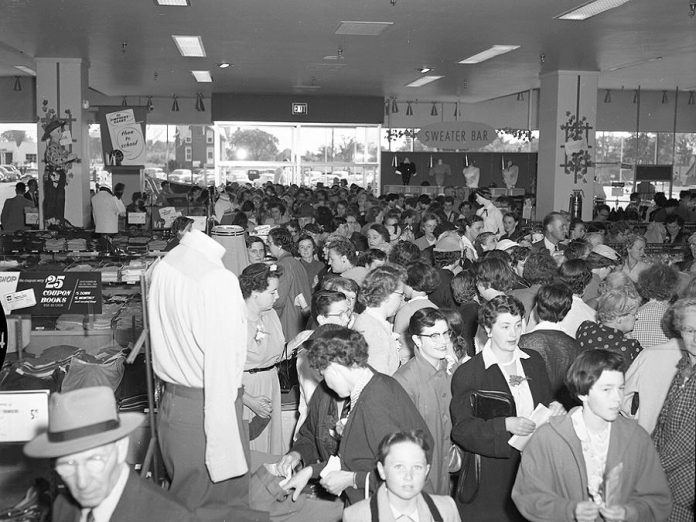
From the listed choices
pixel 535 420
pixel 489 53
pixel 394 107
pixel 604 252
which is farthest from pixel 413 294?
pixel 394 107

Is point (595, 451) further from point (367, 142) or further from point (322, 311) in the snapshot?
point (367, 142)

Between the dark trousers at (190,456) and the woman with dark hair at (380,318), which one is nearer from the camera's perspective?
the dark trousers at (190,456)

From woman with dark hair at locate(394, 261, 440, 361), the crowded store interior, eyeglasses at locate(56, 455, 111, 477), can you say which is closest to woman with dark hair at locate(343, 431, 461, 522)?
the crowded store interior

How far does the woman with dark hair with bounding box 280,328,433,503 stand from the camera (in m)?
3.34

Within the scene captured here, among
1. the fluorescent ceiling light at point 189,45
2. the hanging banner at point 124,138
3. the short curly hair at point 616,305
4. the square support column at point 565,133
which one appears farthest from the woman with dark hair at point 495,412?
the square support column at point 565,133

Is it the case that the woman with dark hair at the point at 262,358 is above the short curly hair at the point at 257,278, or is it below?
below

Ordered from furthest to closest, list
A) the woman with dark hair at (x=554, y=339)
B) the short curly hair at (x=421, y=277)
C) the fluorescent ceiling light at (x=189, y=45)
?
the fluorescent ceiling light at (x=189, y=45), the short curly hair at (x=421, y=277), the woman with dark hair at (x=554, y=339)

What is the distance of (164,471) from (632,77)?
1852cm

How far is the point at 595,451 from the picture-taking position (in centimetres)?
307

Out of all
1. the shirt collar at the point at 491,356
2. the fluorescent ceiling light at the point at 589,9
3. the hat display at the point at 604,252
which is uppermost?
the fluorescent ceiling light at the point at 589,9

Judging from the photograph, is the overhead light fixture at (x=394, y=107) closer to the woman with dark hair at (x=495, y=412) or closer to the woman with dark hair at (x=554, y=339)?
the woman with dark hair at (x=554, y=339)

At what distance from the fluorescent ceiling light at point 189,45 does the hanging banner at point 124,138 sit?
1273 mm

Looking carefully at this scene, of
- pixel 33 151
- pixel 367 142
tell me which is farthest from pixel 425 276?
pixel 33 151

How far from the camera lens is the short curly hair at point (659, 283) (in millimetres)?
5244
